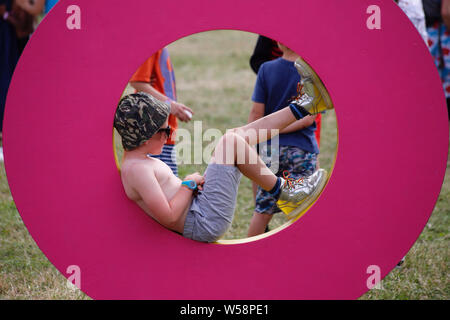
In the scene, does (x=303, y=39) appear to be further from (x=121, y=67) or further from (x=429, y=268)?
(x=429, y=268)

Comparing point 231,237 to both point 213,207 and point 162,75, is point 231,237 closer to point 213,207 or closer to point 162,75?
point 162,75

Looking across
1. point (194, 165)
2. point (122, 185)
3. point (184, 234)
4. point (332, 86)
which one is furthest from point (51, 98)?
point (194, 165)

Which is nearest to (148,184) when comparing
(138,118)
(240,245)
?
(138,118)

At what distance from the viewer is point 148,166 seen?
260cm

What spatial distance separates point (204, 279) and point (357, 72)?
120 cm

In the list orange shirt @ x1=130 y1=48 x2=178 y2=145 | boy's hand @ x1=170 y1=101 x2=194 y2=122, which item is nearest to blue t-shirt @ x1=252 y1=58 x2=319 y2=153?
boy's hand @ x1=170 y1=101 x2=194 y2=122

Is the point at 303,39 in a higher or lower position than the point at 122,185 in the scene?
higher

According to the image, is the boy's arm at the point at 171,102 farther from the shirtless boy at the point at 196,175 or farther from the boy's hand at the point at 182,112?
the shirtless boy at the point at 196,175

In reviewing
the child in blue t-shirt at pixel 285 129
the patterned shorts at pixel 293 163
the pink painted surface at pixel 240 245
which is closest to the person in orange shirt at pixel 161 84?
the child in blue t-shirt at pixel 285 129

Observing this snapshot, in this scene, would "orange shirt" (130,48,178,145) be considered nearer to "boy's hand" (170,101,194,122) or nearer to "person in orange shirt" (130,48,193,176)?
"person in orange shirt" (130,48,193,176)

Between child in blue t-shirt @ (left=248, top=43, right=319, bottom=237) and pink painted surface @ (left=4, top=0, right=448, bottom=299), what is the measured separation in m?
0.72

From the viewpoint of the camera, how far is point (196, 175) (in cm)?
279

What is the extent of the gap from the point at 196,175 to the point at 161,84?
4.14ft

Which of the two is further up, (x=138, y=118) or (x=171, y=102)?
(x=171, y=102)
